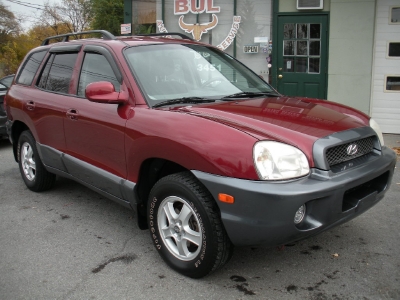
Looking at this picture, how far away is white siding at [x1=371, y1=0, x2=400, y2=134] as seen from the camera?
867 centimetres

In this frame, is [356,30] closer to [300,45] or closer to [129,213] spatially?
[300,45]

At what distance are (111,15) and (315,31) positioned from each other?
2196cm

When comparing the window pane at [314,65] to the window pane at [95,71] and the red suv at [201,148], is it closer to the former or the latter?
the red suv at [201,148]

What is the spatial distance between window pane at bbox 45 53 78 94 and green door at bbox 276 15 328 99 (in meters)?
6.01

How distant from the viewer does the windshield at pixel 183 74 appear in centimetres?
354

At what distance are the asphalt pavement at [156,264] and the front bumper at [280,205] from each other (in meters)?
0.49

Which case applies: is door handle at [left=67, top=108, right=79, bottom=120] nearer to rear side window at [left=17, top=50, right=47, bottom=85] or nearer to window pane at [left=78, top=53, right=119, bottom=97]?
window pane at [left=78, top=53, right=119, bottom=97]

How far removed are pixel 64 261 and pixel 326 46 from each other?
24.9ft

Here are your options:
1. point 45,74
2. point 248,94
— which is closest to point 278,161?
point 248,94

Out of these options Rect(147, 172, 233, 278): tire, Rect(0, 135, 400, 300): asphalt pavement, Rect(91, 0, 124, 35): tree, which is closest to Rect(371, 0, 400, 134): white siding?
Rect(0, 135, 400, 300): asphalt pavement

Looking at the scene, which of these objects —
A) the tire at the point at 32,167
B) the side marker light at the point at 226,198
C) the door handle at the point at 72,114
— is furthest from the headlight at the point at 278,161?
the tire at the point at 32,167

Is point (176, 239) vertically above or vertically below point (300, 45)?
below

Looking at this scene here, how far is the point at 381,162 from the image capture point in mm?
3188

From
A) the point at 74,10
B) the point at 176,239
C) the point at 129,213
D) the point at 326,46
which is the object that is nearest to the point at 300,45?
the point at 326,46
